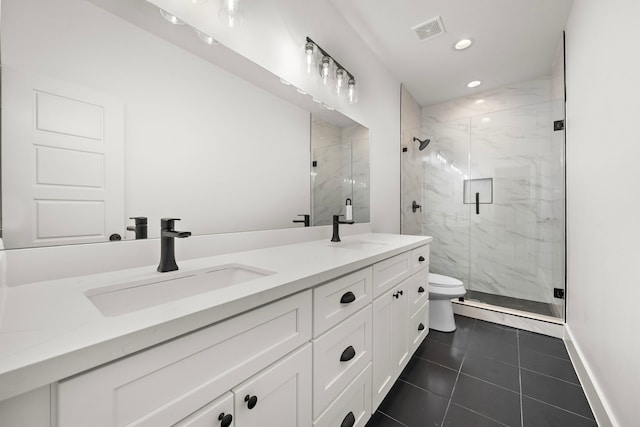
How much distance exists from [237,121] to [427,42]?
189 centimetres

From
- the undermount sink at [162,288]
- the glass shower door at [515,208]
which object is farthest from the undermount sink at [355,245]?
the glass shower door at [515,208]

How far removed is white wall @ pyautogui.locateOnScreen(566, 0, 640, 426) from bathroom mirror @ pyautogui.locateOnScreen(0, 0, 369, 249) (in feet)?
4.90

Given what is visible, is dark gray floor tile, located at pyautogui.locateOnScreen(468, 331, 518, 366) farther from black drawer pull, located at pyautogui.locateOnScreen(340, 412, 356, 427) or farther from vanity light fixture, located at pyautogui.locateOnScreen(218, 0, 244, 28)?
vanity light fixture, located at pyautogui.locateOnScreen(218, 0, 244, 28)

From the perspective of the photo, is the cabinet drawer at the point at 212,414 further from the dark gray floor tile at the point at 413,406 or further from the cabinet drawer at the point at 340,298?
the dark gray floor tile at the point at 413,406

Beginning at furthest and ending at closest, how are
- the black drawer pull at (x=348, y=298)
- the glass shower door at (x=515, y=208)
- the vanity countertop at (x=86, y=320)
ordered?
the glass shower door at (x=515, y=208)
the black drawer pull at (x=348, y=298)
the vanity countertop at (x=86, y=320)

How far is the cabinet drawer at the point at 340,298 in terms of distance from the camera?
826 mm

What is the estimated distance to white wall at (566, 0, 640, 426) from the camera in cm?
97

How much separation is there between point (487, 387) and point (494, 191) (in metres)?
2.16

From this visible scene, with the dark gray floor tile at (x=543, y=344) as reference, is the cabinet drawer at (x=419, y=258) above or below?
above

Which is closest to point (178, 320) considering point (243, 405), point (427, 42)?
point (243, 405)

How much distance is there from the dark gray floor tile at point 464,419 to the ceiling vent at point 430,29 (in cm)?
249

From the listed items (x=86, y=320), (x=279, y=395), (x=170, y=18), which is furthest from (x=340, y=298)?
(x=170, y=18)

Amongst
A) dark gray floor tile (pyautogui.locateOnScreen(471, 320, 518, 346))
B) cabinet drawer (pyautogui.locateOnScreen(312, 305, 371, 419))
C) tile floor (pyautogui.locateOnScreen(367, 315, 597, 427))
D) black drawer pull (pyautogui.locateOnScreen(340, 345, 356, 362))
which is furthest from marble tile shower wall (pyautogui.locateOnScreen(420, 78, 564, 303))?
black drawer pull (pyautogui.locateOnScreen(340, 345, 356, 362))

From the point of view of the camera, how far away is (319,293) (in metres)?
0.83
